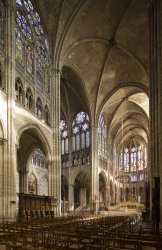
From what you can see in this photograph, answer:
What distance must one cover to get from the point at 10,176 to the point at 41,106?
9807 mm

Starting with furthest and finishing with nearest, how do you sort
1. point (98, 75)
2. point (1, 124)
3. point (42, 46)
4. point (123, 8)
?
point (98, 75) < point (123, 8) < point (42, 46) < point (1, 124)

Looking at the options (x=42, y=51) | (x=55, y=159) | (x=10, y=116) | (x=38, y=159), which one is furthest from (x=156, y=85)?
(x=38, y=159)

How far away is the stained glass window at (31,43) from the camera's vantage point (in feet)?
85.0

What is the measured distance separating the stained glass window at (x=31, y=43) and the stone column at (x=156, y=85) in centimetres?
1084

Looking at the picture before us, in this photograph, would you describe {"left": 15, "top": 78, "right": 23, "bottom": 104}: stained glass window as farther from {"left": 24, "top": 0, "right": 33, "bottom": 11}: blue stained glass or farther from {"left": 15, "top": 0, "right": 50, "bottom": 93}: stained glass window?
{"left": 24, "top": 0, "right": 33, "bottom": 11}: blue stained glass

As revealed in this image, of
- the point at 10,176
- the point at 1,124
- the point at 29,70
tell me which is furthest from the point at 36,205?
the point at 29,70

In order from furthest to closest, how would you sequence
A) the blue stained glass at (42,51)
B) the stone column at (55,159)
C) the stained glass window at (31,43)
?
1. the blue stained glass at (42,51)
2. the stone column at (55,159)
3. the stained glass window at (31,43)

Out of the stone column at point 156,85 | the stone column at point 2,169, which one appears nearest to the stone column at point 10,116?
the stone column at point 2,169

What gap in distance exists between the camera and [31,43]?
1096 inches

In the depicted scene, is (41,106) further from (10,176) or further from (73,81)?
(73,81)

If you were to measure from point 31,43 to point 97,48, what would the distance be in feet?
42.6

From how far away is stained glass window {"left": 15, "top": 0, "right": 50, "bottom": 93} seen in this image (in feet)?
85.0

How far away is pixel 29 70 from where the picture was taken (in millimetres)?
27234

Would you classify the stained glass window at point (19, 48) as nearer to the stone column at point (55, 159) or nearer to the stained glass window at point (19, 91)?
the stained glass window at point (19, 91)
